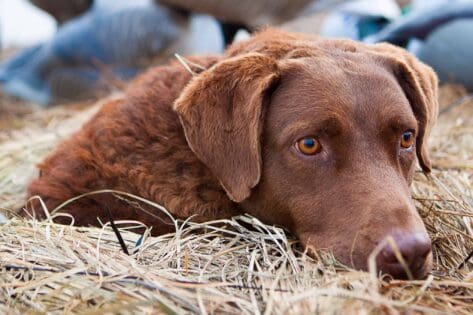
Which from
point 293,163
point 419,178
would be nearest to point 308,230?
point 293,163

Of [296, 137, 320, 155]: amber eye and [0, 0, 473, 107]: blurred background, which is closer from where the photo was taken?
[296, 137, 320, 155]: amber eye

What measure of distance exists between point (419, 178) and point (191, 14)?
5101 millimetres

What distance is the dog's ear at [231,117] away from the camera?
10.6 feet

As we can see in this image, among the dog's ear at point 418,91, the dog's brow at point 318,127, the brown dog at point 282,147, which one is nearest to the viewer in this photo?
the brown dog at point 282,147

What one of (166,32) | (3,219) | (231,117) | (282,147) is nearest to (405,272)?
(282,147)

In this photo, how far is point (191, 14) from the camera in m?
8.70

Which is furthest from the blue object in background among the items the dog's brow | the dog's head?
the dog's brow

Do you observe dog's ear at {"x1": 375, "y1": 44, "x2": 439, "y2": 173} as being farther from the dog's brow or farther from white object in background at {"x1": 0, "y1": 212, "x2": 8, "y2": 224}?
white object in background at {"x1": 0, "y1": 212, "x2": 8, "y2": 224}

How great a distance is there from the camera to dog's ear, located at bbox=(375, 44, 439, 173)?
3520 millimetres

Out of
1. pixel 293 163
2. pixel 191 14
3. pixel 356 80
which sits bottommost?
pixel 191 14

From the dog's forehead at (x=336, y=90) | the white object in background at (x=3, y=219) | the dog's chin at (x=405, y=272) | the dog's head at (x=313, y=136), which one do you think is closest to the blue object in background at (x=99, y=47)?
the white object in background at (x=3, y=219)

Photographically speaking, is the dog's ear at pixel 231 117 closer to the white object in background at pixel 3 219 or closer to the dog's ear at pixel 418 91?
the dog's ear at pixel 418 91

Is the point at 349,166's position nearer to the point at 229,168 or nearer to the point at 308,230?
the point at 308,230

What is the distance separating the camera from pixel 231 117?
329 centimetres
